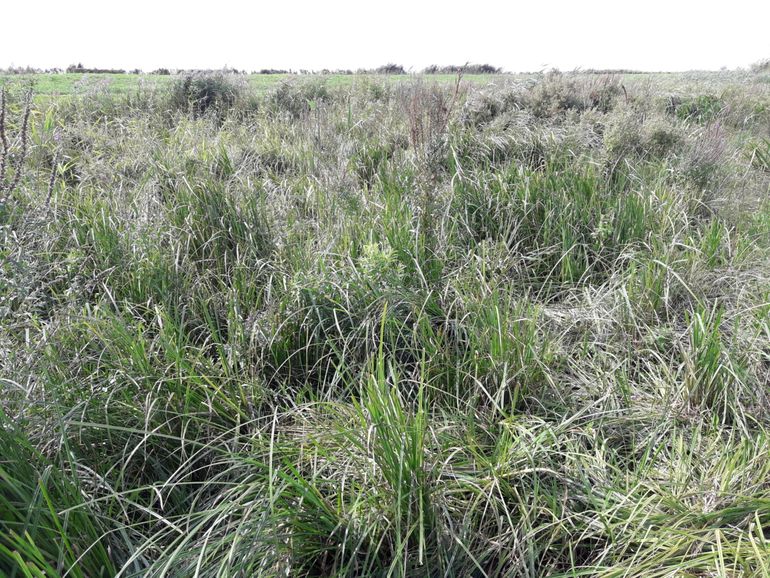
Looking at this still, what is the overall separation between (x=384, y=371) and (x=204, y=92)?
871 centimetres

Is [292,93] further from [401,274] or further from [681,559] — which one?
[681,559]

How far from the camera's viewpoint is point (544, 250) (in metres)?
3.53

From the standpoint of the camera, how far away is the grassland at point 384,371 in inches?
67.9

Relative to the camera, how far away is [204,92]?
372 inches

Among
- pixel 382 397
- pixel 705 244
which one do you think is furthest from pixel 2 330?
pixel 705 244

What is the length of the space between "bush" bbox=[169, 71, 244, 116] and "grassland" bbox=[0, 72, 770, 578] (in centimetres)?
418

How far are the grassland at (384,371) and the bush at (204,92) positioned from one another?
13.7ft

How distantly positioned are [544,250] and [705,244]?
110 centimetres

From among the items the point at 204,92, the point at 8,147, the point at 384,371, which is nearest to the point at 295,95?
the point at 204,92

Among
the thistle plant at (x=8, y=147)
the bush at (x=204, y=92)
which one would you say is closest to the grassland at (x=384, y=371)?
the thistle plant at (x=8, y=147)

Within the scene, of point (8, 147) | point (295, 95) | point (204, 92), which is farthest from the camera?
point (295, 95)

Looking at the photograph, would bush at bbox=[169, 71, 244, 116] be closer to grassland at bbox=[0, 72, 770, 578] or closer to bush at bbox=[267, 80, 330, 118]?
bush at bbox=[267, 80, 330, 118]

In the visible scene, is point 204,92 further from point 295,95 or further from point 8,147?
point 8,147

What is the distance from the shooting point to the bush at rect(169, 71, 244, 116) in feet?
28.8
